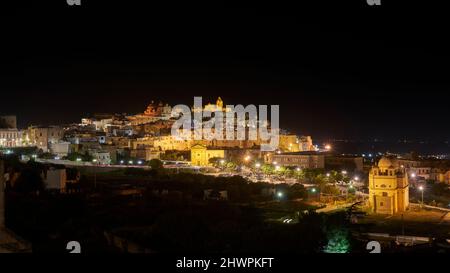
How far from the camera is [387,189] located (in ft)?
39.2

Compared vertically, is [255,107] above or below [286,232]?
above

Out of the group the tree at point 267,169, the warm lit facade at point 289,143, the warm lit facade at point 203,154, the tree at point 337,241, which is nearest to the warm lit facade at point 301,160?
the tree at point 267,169

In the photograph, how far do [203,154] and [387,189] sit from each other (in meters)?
11.3

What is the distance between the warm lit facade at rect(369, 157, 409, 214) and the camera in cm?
1182

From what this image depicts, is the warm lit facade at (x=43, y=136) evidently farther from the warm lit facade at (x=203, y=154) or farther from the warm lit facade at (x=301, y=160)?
the warm lit facade at (x=301, y=160)

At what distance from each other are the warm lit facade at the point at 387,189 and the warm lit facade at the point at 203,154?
1049 centimetres

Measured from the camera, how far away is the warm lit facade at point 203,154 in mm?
22125

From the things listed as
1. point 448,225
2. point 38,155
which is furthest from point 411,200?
point 38,155

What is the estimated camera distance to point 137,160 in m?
20.7

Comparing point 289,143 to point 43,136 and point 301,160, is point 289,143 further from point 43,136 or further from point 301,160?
point 43,136

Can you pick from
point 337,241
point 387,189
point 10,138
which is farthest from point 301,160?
point 337,241

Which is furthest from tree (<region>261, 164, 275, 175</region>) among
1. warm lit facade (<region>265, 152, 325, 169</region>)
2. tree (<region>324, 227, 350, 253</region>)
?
tree (<region>324, 227, 350, 253</region>)
